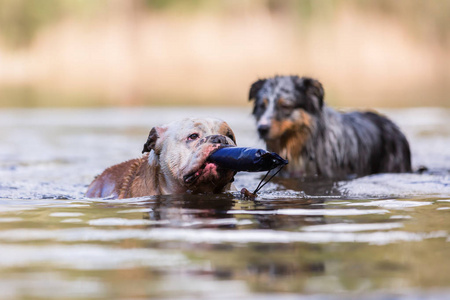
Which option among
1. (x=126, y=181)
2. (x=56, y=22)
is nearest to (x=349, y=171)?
(x=126, y=181)

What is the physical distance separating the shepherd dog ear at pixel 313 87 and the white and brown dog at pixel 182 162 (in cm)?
356

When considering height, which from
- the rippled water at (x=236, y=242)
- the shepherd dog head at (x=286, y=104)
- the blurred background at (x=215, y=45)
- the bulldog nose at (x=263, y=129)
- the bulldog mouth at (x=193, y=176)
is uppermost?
the blurred background at (x=215, y=45)

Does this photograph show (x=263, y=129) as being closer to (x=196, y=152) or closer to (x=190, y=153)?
(x=190, y=153)

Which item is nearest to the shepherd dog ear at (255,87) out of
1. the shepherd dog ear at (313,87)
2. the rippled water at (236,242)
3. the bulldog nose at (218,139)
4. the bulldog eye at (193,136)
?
the shepherd dog ear at (313,87)

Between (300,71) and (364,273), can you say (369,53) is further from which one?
(364,273)

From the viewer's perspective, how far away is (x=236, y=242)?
16.1 ft

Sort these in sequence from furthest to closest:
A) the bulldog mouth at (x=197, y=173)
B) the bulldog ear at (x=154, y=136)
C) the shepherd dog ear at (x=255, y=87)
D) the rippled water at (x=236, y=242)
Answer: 1. the shepherd dog ear at (x=255, y=87)
2. the bulldog ear at (x=154, y=136)
3. the bulldog mouth at (x=197, y=173)
4. the rippled water at (x=236, y=242)

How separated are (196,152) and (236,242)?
185 centimetres

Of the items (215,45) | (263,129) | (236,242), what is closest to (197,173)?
(236,242)

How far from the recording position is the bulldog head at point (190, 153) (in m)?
6.68

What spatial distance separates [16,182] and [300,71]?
1409 inches

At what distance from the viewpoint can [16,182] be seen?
10.0 m

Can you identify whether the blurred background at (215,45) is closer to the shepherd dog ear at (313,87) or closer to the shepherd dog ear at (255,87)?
the shepherd dog ear at (255,87)

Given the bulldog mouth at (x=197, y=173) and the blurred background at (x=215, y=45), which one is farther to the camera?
the blurred background at (x=215, y=45)
